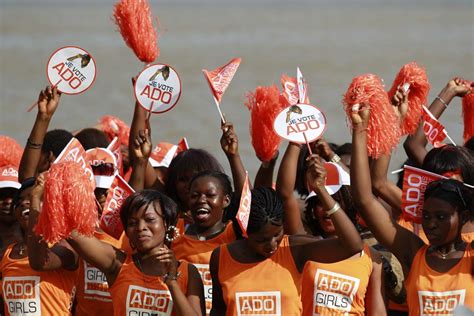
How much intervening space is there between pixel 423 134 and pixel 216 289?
5.97ft

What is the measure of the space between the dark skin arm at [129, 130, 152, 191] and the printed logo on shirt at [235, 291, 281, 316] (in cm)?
119

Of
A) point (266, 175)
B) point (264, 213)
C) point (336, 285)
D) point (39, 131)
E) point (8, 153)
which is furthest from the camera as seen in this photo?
point (8, 153)

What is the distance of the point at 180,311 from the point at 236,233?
0.70m

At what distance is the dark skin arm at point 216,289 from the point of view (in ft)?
18.9

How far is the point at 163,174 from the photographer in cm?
796

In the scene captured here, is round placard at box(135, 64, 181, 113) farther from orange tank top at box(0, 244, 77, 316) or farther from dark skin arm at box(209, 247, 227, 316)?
dark skin arm at box(209, 247, 227, 316)

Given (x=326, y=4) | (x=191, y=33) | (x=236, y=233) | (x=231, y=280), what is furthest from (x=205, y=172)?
(x=326, y=4)

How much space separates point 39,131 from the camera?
6.68 meters

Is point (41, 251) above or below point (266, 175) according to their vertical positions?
below

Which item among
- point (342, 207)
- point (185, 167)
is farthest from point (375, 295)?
point (185, 167)

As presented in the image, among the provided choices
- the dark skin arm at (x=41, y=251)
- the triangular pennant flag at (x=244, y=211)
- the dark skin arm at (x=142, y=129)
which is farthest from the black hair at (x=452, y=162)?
the dark skin arm at (x=41, y=251)

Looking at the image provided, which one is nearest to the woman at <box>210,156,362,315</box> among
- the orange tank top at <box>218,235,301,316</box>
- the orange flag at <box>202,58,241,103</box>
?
the orange tank top at <box>218,235,301,316</box>

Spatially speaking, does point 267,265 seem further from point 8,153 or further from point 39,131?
point 8,153

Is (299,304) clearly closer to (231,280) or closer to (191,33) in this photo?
(231,280)
